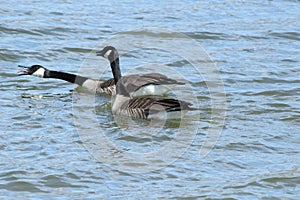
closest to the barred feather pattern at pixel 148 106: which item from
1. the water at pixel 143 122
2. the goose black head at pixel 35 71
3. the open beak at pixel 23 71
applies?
the water at pixel 143 122

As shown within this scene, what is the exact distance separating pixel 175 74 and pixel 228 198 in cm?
577

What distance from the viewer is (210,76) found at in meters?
13.4

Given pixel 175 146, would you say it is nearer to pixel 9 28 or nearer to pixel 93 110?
pixel 93 110

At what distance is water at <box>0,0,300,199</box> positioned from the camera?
844cm

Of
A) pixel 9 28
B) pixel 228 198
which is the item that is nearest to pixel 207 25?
pixel 9 28

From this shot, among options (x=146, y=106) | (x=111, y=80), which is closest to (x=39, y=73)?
(x=111, y=80)

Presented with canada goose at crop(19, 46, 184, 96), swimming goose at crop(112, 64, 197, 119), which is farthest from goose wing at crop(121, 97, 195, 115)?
canada goose at crop(19, 46, 184, 96)

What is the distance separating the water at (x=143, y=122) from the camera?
27.7 feet

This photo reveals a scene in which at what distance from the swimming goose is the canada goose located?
39cm

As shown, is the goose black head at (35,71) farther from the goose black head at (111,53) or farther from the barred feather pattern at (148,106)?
the barred feather pattern at (148,106)

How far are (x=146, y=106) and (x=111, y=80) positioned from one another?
220cm

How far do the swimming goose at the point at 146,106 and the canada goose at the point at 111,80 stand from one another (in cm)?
39

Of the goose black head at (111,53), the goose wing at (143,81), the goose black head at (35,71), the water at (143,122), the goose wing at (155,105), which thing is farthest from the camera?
the goose black head at (35,71)

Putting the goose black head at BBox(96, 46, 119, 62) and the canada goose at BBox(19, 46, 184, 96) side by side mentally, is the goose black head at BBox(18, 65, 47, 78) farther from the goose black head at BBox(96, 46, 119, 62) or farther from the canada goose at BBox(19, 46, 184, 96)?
the goose black head at BBox(96, 46, 119, 62)
